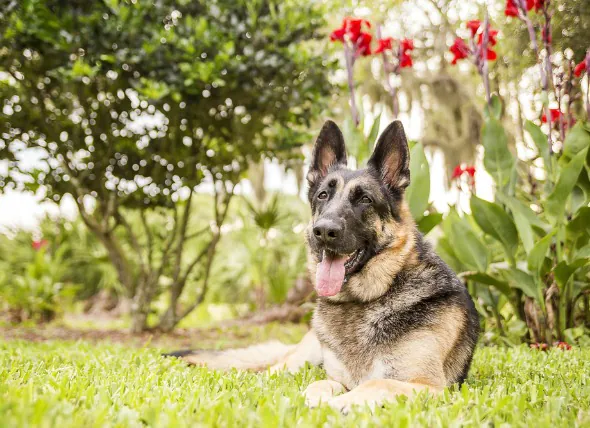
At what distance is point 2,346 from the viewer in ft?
15.7

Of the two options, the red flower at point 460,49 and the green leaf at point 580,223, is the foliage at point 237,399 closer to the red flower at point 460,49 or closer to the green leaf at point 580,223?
the green leaf at point 580,223

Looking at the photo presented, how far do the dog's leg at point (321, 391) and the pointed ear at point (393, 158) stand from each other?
4.64 ft

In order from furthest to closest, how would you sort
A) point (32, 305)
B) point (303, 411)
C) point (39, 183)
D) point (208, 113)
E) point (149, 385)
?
point (32, 305), point (208, 113), point (39, 183), point (149, 385), point (303, 411)

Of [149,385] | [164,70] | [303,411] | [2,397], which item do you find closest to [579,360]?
[303,411]

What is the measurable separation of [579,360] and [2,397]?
374 cm

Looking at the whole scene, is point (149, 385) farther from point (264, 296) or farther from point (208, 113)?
point (264, 296)

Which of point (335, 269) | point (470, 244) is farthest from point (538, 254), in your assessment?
point (335, 269)

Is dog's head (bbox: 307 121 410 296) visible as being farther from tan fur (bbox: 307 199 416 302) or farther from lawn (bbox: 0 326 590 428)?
lawn (bbox: 0 326 590 428)

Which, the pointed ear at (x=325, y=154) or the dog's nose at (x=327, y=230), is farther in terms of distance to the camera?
the pointed ear at (x=325, y=154)

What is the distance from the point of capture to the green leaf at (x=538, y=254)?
4.01m

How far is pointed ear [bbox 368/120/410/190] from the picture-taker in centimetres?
339

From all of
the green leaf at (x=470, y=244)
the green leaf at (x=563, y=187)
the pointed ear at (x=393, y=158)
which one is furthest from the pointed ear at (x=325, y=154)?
the green leaf at (x=563, y=187)

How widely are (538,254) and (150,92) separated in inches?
158

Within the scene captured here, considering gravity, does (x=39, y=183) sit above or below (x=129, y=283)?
above
